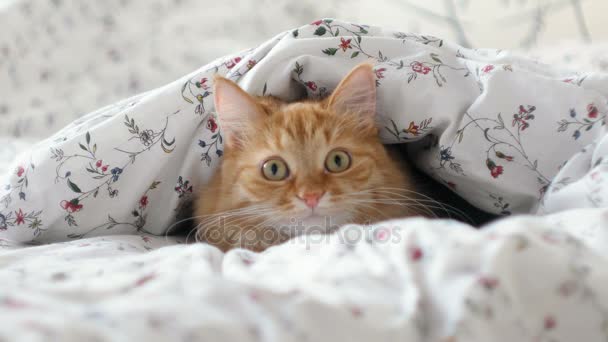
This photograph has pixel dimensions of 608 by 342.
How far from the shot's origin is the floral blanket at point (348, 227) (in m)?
0.58

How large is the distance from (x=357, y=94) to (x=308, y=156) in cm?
20

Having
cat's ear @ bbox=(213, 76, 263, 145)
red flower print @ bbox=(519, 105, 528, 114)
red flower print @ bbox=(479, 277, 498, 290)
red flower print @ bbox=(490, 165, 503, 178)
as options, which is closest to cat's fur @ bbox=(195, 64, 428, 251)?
cat's ear @ bbox=(213, 76, 263, 145)

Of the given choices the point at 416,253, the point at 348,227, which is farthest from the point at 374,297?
the point at 348,227

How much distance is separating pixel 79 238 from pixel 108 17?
4.20ft

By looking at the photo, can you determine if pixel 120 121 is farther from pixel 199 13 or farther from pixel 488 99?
pixel 199 13

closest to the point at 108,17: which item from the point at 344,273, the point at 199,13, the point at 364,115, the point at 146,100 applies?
the point at 199,13

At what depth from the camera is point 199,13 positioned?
219cm

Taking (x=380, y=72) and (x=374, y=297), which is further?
(x=380, y=72)

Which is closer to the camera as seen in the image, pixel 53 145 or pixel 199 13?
pixel 53 145

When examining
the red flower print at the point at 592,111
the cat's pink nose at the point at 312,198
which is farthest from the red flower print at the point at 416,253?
the red flower print at the point at 592,111

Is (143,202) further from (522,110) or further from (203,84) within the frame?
(522,110)

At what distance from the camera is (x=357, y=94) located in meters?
1.23

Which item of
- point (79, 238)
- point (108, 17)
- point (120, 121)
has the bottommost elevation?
point (79, 238)

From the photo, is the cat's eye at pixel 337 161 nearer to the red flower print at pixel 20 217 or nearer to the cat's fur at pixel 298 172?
the cat's fur at pixel 298 172
